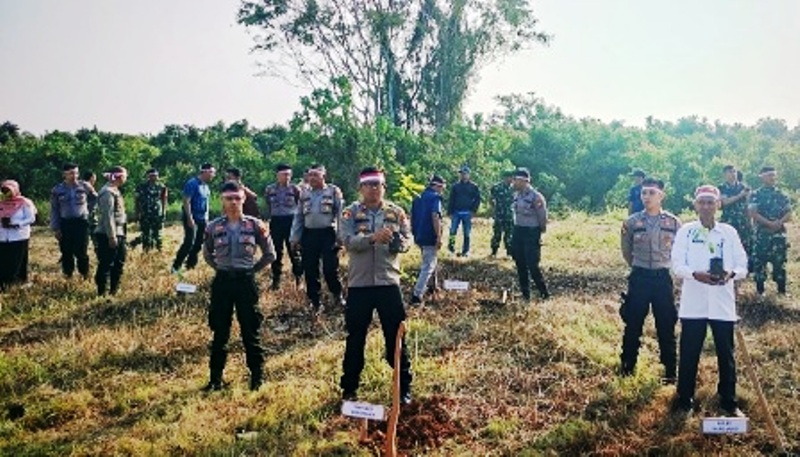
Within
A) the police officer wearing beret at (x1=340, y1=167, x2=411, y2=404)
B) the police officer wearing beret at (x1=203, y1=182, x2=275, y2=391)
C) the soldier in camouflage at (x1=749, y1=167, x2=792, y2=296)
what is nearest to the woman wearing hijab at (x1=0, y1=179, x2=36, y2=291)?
the police officer wearing beret at (x1=203, y1=182, x2=275, y2=391)

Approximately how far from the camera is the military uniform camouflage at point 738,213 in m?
9.45

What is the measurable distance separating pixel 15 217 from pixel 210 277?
2.87m

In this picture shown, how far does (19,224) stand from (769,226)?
1078 centimetres

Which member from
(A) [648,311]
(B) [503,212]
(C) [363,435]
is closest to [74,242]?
(C) [363,435]

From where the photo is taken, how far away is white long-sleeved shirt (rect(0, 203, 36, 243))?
29.8 feet

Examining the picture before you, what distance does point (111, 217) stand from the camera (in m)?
8.66

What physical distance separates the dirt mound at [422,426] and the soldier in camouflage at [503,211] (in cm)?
745

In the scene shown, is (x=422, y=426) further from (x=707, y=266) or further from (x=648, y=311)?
(x=707, y=266)

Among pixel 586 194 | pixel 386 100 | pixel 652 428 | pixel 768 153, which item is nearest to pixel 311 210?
pixel 652 428

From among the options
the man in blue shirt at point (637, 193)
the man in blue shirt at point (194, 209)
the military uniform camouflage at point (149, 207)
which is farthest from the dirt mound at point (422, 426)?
the military uniform camouflage at point (149, 207)

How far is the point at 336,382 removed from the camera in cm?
589

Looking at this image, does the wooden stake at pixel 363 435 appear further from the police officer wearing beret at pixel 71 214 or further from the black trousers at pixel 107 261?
the police officer wearing beret at pixel 71 214

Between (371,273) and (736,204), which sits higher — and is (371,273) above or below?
below

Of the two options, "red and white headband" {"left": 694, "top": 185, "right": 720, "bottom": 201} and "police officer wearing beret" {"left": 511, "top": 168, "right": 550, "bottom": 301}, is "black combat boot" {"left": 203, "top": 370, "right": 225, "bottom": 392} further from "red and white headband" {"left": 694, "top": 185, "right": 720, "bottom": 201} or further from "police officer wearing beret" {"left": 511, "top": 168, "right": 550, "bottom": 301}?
"red and white headband" {"left": 694, "top": 185, "right": 720, "bottom": 201}
